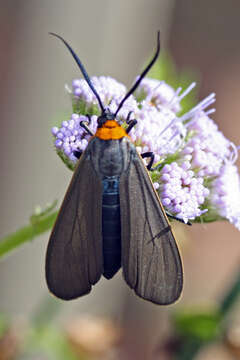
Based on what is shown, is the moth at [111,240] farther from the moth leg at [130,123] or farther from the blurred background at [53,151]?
the blurred background at [53,151]

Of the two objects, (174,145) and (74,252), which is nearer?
(74,252)

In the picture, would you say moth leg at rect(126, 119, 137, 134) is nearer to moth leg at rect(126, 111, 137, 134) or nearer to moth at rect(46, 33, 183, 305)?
moth leg at rect(126, 111, 137, 134)

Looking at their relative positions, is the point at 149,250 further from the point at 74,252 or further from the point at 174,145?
the point at 174,145

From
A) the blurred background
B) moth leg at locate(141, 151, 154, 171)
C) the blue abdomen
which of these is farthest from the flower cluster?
the blurred background

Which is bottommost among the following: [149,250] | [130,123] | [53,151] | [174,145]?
[53,151]

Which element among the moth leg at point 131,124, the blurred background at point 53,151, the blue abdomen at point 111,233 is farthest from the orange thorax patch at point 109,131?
the blurred background at point 53,151

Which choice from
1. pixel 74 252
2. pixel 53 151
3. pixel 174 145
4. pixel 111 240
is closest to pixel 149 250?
pixel 111 240
